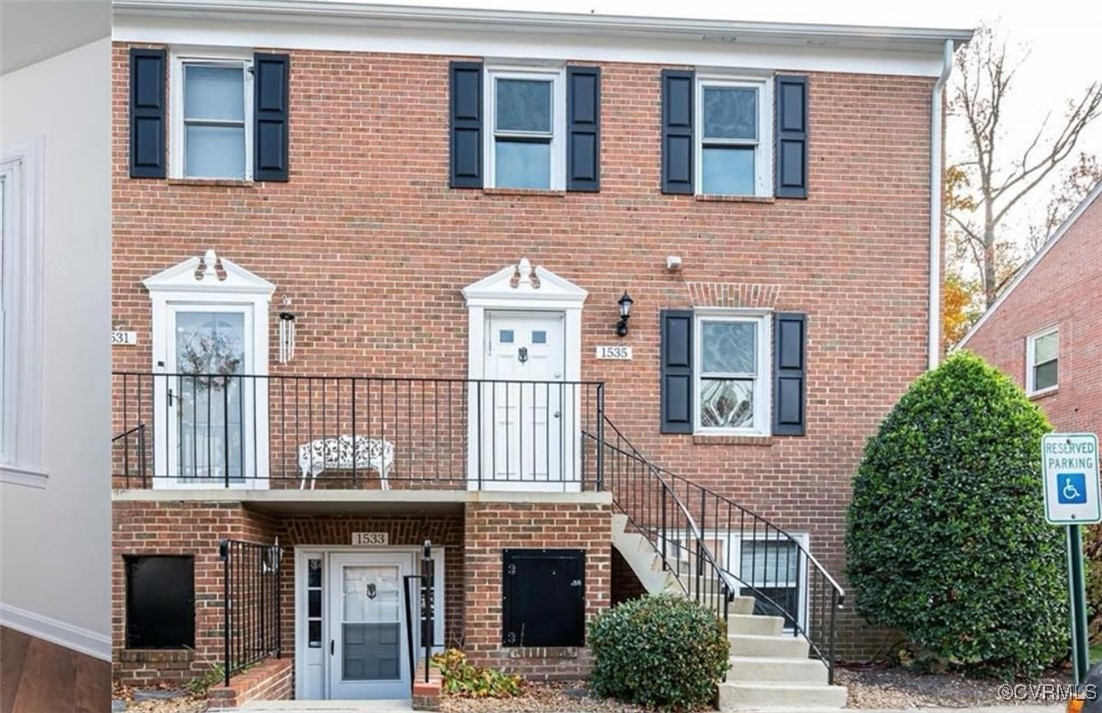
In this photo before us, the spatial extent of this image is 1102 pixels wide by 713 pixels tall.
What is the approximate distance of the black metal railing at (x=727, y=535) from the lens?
6520 millimetres

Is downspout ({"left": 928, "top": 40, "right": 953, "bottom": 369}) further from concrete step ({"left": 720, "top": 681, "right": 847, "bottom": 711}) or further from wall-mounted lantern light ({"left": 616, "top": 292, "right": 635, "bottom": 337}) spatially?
concrete step ({"left": 720, "top": 681, "right": 847, "bottom": 711})

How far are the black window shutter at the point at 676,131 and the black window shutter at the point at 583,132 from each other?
529 millimetres

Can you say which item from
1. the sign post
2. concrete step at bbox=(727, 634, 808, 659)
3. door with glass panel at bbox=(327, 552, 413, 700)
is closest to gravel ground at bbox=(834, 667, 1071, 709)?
concrete step at bbox=(727, 634, 808, 659)

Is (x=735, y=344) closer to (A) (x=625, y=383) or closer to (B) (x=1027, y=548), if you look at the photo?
(A) (x=625, y=383)

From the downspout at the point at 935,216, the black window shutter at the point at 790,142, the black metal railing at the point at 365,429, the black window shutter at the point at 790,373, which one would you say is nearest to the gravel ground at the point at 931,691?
the black window shutter at the point at 790,373

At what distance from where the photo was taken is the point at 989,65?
28.9ft

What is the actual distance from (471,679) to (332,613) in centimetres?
161

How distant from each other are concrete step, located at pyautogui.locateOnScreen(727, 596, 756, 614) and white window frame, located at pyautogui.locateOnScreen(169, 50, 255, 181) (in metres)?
4.63

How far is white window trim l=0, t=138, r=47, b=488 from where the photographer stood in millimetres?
858

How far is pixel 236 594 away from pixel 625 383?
308cm

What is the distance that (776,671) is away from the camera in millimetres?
5438

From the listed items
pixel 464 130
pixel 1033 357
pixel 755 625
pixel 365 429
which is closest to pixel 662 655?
pixel 755 625

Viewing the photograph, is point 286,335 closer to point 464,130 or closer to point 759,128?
point 464,130

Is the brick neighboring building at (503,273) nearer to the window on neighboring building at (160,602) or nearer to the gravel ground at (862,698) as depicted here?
the window on neighboring building at (160,602)
